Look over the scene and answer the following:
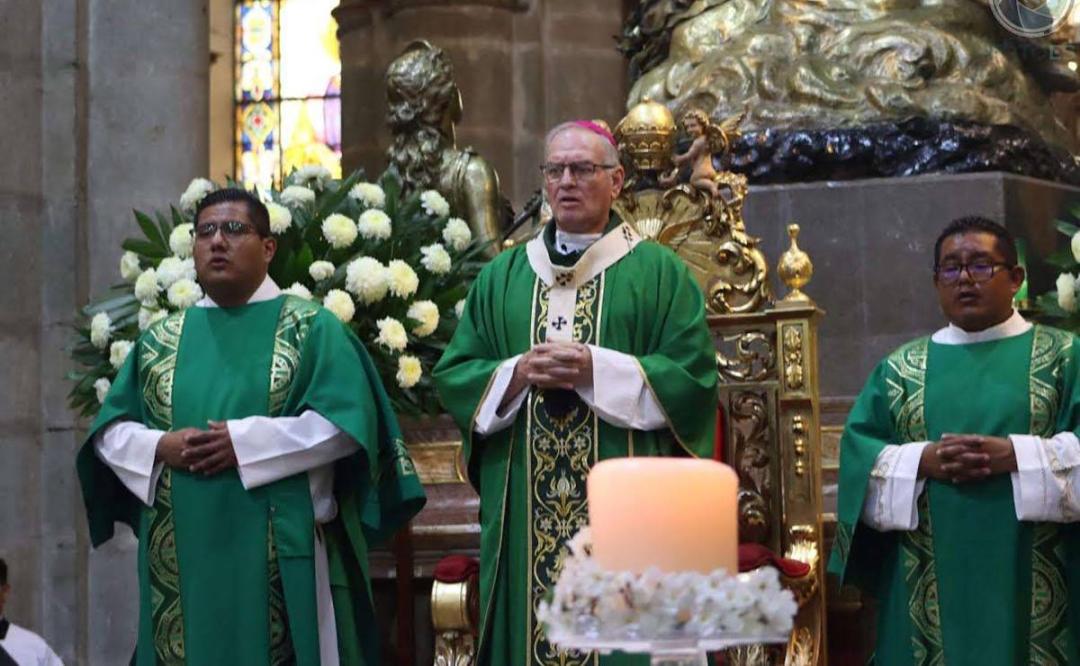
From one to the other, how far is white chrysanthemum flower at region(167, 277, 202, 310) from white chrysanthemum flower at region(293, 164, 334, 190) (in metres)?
0.81

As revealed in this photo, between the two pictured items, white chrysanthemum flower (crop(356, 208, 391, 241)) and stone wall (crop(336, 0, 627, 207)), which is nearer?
white chrysanthemum flower (crop(356, 208, 391, 241))

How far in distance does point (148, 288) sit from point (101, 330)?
284mm

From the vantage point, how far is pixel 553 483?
657 cm

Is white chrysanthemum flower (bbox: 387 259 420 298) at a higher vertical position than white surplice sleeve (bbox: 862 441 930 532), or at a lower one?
higher

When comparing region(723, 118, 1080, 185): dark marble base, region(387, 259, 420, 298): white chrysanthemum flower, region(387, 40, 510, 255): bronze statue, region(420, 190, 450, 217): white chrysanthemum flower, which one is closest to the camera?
region(387, 259, 420, 298): white chrysanthemum flower

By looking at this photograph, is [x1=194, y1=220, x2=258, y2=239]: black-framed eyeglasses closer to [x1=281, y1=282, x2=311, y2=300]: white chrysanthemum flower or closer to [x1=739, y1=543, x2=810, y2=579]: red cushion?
[x1=281, y1=282, x2=311, y2=300]: white chrysanthemum flower

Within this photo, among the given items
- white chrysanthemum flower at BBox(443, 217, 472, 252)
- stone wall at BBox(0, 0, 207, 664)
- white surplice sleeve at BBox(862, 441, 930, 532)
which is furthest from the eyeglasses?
stone wall at BBox(0, 0, 207, 664)

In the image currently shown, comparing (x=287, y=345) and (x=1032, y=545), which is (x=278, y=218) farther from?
(x=1032, y=545)

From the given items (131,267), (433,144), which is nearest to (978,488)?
(131,267)

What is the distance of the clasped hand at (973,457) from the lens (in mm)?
6285

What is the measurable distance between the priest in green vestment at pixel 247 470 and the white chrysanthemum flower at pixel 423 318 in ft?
3.88

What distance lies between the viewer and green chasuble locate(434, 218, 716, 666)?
6.50 metres

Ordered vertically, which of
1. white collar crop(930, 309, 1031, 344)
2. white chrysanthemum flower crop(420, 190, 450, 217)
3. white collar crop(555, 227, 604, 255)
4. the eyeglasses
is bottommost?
white collar crop(930, 309, 1031, 344)

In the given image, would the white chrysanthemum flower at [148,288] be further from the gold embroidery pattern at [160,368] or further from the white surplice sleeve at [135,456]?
the white surplice sleeve at [135,456]
